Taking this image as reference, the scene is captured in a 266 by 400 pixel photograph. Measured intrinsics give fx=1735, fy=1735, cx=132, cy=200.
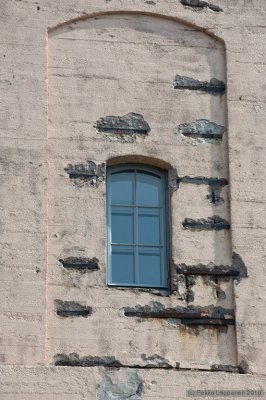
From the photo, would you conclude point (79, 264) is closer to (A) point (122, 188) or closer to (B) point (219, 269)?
(A) point (122, 188)

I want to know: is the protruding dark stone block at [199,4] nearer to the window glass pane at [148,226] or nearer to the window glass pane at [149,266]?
the window glass pane at [148,226]

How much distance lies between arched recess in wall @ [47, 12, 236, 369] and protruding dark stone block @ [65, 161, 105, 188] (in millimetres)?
11

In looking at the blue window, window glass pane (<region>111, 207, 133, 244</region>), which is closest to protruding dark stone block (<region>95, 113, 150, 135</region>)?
the blue window

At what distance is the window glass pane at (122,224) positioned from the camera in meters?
18.3

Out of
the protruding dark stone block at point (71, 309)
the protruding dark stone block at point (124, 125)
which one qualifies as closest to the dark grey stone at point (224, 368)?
the protruding dark stone block at point (71, 309)

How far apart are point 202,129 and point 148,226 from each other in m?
1.25

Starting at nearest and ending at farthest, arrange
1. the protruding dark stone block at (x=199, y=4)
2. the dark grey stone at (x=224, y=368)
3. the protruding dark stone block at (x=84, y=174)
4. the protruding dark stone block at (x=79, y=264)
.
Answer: the dark grey stone at (x=224, y=368), the protruding dark stone block at (x=79, y=264), the protruding dark stone block at (x=84, y=174), the protruding dark stone block at (x=199, y=4)

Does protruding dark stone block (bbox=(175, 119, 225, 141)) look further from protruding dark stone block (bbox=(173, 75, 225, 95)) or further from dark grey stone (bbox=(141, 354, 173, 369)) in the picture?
dark grey stone (bbox=(141, 354, 173, 369))

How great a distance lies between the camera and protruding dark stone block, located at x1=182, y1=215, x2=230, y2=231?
1827 centimetres

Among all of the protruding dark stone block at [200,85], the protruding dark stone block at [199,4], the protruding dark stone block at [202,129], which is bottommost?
the protruding dark stone block at [202,129]

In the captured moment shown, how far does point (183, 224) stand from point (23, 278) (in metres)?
1.83

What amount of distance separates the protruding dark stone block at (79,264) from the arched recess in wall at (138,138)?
1.4 inches

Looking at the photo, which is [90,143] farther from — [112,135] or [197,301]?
[197,301]

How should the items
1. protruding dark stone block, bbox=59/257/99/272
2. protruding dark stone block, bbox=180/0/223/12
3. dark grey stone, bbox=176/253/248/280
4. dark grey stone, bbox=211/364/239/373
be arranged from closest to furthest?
dark grey stone, bbox=211/364/239/373 → protruding dark stone block, bbox=59/257/99/272 → dark grey stone, bbox=176/253/248/280 → protruding dark stone block, bbox=180/0/223/12
